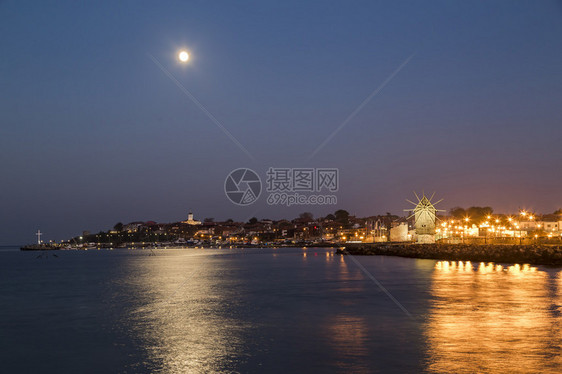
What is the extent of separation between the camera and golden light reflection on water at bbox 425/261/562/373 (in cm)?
1281

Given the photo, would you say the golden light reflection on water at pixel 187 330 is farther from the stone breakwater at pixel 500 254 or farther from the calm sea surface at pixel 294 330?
the stone breakwater at pixel 500 254

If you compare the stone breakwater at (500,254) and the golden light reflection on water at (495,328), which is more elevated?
the stone breakwater at (500,254)

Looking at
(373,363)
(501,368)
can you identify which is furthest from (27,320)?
(501,368)

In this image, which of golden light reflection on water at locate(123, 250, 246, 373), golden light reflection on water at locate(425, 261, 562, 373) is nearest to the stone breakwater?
golden light reflection on water at locate(425, 261, 562, 373)

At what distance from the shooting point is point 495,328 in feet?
57.6

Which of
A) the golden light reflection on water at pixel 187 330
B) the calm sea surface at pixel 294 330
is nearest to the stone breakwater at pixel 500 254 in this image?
the calm sea surface at pixel 294 330

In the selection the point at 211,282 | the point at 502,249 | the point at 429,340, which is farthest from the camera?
the point at 502,249

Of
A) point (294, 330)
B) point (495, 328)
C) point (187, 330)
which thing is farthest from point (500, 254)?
point (187, 330)

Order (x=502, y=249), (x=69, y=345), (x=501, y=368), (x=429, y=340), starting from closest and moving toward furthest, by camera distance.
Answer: (x=501, y=368) → (x=429, y=340) → (x=69, y=345) → (x=502, y=249)

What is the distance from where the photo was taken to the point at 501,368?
40.2 feet

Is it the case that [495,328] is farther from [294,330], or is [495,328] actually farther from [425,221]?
[425,221]

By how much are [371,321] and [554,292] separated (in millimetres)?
13405

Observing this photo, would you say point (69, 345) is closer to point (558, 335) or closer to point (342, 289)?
point (558, 335)

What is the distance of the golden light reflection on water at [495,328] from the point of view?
12.8 m
